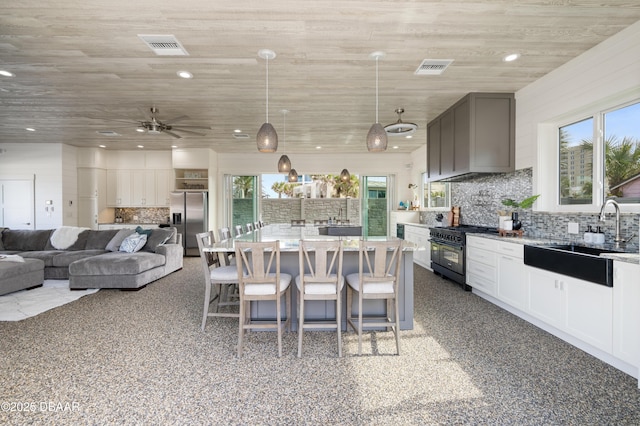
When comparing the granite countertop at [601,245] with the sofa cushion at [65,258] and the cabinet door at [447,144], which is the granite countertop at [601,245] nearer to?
the cabinet door at [447,144]

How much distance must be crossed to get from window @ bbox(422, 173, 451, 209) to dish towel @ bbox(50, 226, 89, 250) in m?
7.29

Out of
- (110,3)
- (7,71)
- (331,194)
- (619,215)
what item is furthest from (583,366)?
(331,194)

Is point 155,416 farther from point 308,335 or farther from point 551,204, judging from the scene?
point 551,204

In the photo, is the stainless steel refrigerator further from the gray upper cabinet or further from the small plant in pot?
the small plant in pot

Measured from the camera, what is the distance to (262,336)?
3.16m

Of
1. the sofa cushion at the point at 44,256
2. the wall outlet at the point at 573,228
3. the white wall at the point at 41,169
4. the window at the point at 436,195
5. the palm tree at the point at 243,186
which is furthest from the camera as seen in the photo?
the palm tree at the point at 243,186

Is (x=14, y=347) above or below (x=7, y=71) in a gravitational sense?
below

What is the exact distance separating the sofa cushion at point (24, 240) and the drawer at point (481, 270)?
23.6 ft

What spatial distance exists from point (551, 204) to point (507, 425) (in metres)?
3.06

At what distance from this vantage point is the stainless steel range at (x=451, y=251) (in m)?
4.76

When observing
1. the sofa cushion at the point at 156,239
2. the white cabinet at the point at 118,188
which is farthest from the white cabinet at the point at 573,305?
Result: the white cabinet at the point at 118,188

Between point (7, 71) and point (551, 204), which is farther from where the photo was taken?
point (551, 204)

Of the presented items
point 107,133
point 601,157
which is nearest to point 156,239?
point 107,133

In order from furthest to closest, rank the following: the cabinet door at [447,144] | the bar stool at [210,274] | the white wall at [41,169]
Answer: the white wall at [41,169] → the cabinet door at [447,144] → the bar stool at [210,274]
